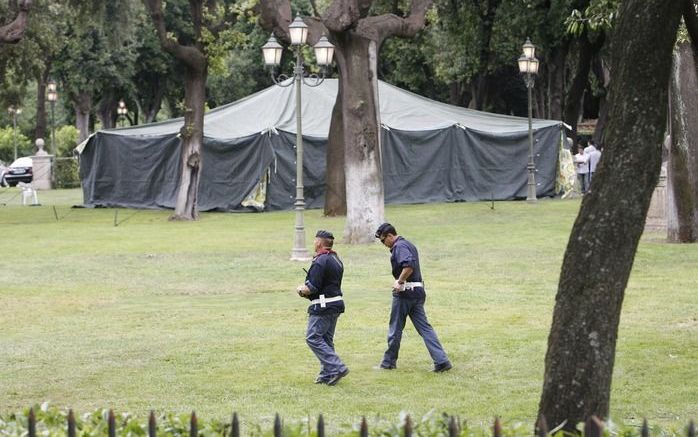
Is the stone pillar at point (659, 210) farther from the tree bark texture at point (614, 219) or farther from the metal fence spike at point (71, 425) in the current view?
the metal fence spike at point (71, 425)

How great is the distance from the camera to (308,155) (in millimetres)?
38781

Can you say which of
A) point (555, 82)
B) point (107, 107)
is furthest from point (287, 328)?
point (107, 107)

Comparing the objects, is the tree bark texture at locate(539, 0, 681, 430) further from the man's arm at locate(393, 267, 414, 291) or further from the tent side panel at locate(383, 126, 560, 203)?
the tent side panel at locate(383, 126, 560, 203)

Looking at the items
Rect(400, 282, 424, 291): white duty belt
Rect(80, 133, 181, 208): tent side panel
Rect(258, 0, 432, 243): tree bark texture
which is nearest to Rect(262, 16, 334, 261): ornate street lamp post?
Rect(258, 0, 432, 243): tree bark texture

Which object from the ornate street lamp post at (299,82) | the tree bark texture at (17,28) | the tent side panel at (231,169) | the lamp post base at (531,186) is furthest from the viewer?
the lamp post base at (531,186)

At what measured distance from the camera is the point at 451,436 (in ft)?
15.1

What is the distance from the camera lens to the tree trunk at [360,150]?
25.7m

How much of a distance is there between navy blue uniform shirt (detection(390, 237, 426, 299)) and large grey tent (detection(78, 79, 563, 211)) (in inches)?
1018

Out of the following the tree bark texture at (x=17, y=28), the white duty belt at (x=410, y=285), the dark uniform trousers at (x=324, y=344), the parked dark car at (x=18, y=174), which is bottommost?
the parked dark car at (x=18, y=174)

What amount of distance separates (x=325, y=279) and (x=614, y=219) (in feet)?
15.3

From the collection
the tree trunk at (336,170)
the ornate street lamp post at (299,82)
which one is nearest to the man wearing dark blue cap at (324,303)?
the ornate street lamp post at (299,82)

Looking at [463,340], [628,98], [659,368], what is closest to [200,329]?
[463,340]

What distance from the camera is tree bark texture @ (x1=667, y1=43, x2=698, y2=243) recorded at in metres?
23.8

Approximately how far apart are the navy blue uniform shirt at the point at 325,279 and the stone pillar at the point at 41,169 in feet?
169
